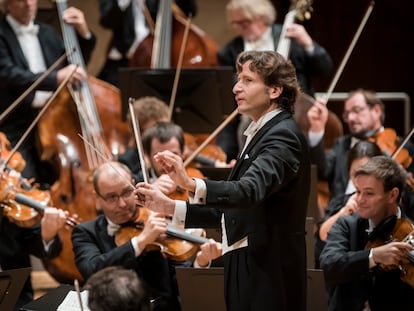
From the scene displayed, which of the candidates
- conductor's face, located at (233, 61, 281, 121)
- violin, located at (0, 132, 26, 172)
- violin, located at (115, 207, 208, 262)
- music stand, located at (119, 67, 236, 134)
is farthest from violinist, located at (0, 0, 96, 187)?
conductor's face, located at (233, 61, 281, 121)

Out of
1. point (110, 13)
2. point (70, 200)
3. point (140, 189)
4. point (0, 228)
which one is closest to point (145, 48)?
point (110, 13)

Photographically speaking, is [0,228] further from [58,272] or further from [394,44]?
[394,44]

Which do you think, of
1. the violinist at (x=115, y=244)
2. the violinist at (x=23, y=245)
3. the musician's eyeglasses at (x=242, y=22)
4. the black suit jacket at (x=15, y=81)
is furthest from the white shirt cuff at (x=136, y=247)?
the musician's eyeglasses at (x=242, y=22)

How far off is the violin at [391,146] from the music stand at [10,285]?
2.02 m

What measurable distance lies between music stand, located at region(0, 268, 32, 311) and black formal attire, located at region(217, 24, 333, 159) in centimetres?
239

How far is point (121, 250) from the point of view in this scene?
3.81 meters

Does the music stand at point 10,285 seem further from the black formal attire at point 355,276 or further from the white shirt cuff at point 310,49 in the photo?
the white shirt cuff at point 310,49

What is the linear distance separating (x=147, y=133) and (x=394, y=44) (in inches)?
120

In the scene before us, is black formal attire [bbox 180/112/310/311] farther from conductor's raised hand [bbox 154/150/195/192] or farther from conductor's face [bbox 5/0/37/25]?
conductor's face [bbox 5/0/37/25]

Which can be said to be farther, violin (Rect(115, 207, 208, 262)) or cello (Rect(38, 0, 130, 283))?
cello (Rect(38, 0, 130, 283))

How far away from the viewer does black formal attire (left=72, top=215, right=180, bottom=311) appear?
3.89 meters

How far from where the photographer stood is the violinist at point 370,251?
368 centimetres

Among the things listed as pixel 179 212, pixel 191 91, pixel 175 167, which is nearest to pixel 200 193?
pixel 175 167

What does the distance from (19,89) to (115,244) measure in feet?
4.88
